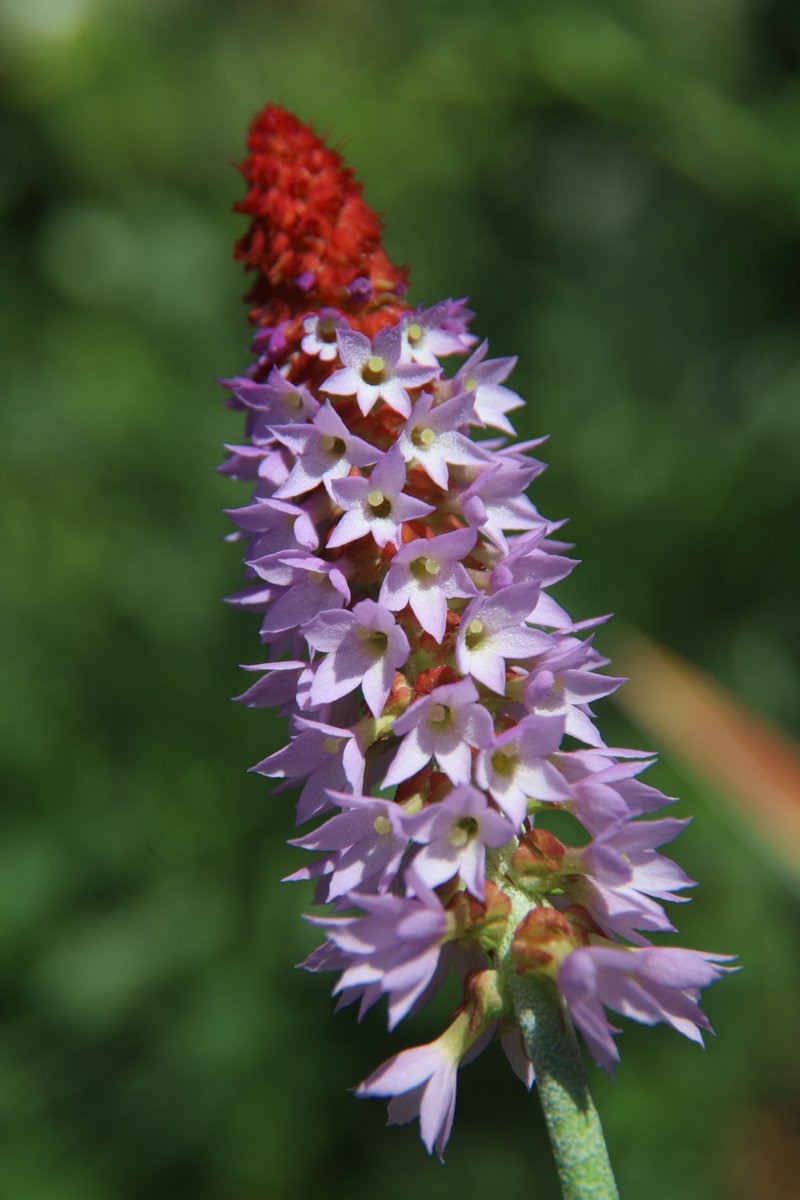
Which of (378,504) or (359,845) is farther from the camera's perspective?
(378,504)

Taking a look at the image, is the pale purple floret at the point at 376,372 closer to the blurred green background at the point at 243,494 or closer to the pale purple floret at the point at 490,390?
the pale purple floret at the point at 490,390

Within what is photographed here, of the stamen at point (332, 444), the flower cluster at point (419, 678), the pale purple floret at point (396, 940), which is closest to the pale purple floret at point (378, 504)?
the flower cluster at point (419, 678)

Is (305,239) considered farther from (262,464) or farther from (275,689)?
(275,689)

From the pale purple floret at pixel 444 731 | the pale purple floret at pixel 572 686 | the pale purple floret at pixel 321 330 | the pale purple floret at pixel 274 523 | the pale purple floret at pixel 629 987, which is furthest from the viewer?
the pale purple floret at pixel 321 330

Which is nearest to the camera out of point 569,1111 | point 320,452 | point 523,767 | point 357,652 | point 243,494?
point 569,1111

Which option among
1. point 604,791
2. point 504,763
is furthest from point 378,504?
point 604,791

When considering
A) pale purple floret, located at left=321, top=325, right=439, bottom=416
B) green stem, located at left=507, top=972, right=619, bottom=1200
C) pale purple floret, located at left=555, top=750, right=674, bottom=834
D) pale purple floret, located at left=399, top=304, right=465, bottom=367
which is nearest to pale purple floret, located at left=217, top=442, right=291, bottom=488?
pale purple floret, located at left=321, top=325, right=439, bottom=416
